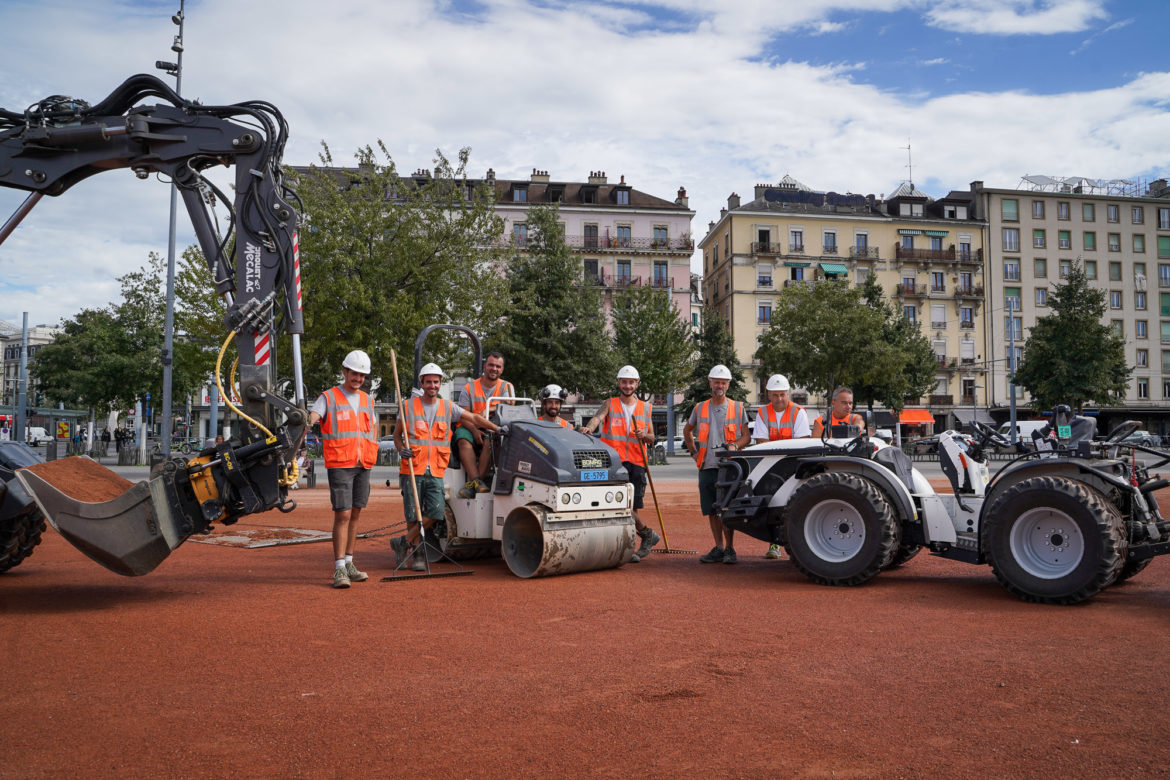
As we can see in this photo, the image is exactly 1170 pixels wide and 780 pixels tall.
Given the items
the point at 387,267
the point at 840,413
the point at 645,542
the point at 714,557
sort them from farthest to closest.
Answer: the point at 387,267 → the point at 645,542 → the point at 840,413 → the point at 714,557

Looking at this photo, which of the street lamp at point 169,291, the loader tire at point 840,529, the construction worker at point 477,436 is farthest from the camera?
the street lamp at point 169,291

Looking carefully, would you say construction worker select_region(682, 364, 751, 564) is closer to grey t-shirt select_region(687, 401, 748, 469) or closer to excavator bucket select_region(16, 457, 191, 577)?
grey t-shirt select_region(687, 401, 748, 469)

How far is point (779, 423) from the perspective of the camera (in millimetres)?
10008

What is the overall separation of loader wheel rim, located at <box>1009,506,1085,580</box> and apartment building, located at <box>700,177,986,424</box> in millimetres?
57800

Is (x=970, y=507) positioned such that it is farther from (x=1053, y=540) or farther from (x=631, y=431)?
(x=631, y=431)

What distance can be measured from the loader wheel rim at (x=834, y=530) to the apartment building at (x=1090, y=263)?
64.7 m

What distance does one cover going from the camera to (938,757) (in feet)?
12.8

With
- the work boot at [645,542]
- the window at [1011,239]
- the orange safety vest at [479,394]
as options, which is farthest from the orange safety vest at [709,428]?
the window at [1011,239]

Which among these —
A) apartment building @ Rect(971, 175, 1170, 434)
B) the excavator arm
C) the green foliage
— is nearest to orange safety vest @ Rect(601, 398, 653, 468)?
the excavator arm

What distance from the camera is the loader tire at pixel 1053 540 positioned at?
6.84 m

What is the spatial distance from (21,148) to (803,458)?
7.48m

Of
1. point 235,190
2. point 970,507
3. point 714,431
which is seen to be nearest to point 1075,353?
point 714,431

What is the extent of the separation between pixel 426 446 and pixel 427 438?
76 mm

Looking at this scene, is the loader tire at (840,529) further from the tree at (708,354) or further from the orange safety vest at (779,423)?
the tree at (708,354)
